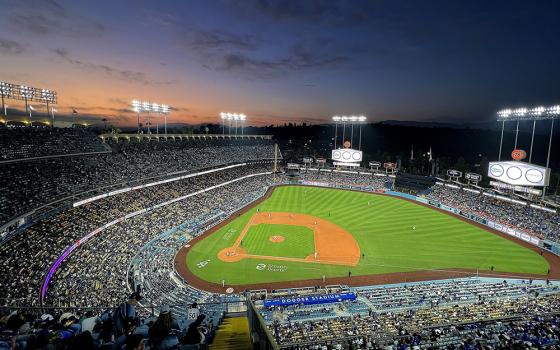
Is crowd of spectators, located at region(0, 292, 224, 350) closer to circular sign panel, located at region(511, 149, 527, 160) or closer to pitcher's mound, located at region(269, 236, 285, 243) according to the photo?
pitcher's mound, located at region(269, 236, 285, 243)

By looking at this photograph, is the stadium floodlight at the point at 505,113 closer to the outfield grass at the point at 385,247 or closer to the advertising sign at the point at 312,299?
the outfield grass at the point at 385,247

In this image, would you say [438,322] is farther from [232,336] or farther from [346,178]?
[346,178]

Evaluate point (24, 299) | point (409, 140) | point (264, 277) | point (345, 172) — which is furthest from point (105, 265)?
point (409, 140)

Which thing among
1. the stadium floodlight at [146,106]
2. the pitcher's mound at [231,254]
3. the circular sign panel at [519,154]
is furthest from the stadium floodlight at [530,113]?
the stadium floodlight at [146,106]

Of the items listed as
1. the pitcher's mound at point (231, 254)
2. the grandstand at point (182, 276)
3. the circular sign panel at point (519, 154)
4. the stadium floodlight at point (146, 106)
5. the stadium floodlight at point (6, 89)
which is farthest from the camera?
the stadium floodlight at point (146, 106)

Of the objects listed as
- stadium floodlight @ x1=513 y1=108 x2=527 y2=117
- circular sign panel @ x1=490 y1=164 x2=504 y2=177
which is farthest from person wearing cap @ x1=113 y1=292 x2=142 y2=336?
stadium floodlight @ x1=513 y1=108 x2=527 y2=117
